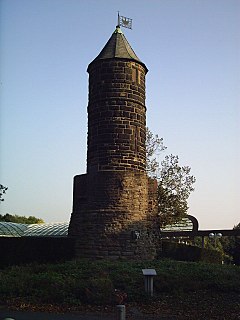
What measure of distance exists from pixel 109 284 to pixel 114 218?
516 centimetres

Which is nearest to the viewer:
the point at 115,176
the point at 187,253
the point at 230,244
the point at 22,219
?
the point at 115,176

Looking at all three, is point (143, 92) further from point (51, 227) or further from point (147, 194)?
point (51, 227)

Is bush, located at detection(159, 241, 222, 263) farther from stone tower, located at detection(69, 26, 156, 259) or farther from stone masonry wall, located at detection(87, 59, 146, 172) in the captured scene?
stone masonry wall, located at detection(87, 59, 146, 172)

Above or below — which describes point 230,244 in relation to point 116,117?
below

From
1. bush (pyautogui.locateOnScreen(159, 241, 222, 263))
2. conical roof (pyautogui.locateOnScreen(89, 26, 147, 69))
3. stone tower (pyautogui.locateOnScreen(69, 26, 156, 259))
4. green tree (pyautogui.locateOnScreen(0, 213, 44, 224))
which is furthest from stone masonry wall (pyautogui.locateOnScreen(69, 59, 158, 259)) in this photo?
green tree (pyautogui.locateOnScreen(0, 213, 44, 224))

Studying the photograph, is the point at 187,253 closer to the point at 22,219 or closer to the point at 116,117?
the point at 116,117

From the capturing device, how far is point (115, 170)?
56.7 ft

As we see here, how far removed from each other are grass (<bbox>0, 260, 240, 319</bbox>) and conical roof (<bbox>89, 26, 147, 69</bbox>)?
9.25 m

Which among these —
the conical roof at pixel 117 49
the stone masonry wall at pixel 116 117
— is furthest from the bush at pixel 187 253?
the conical roof at pixel 117 49

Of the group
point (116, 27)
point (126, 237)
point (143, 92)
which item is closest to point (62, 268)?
point (126, 237)

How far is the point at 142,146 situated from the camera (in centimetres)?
1850

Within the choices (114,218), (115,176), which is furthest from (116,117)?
(114,218)

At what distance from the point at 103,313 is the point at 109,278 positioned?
85.6 inches

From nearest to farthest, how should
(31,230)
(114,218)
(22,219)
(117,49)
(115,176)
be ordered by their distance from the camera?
(114,218), (115,176), (117,49), (31,230), (22,219)
